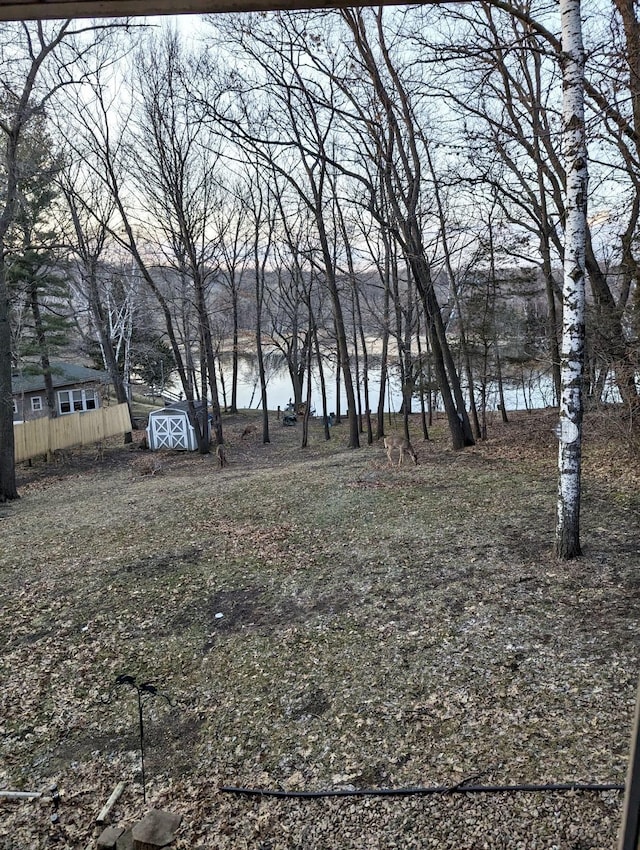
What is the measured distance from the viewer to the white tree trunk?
4.94 meters

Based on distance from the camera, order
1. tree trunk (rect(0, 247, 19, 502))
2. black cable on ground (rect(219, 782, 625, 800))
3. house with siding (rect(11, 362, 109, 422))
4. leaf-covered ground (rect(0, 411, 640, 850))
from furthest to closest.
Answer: house with siding (rect(11, 362, 109, 422)), tree trunk (rect(0, 247, 19, 502)), leaf-covered ground (rect(0, 411, 640, 850)), black cable on ground (rect(219, 782, 625, 800))

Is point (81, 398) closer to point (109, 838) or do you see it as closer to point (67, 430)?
point (67, 430)

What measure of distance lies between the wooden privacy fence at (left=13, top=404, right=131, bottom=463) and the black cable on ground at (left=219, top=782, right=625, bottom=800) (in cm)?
1696

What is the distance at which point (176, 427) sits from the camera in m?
21.3

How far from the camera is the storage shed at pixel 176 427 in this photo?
69.5 ft

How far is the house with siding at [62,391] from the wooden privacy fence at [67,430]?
301 centimetres

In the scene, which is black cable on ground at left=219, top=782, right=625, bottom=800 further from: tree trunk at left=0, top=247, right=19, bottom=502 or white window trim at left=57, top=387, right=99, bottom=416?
white window trim at left=57, top=387, right=99, bottom=416

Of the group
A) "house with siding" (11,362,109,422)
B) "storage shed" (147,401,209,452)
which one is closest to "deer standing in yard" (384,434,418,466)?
"storage shed" (147,401,209,452)

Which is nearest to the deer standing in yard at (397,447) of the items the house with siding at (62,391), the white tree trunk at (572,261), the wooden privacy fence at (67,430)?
the white tree trunk at (572,261)

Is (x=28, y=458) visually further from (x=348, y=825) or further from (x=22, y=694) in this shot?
(x=348, y=825)

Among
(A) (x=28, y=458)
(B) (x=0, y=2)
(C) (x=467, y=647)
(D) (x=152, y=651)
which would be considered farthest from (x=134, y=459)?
(B) (x=0, y=2)

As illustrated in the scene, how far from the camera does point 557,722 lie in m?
3.73

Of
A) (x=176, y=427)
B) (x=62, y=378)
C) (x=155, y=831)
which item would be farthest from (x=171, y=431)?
(x=155, y=831)

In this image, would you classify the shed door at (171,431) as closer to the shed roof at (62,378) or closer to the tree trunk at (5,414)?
the tree trunk at (5,414)
